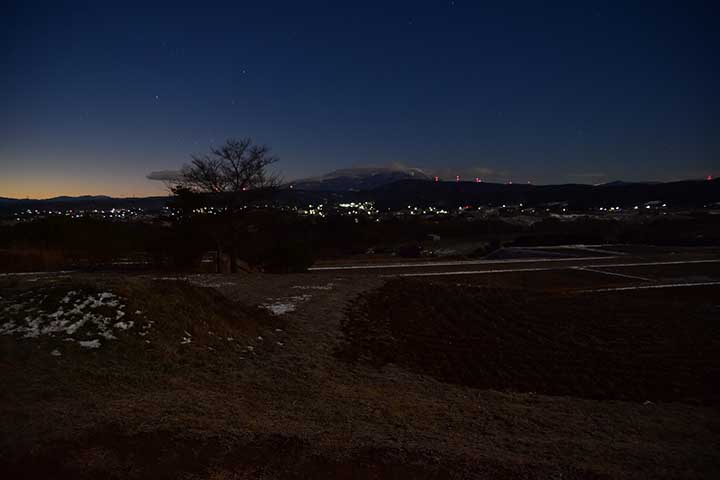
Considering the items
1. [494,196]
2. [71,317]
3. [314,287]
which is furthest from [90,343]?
[494,196]

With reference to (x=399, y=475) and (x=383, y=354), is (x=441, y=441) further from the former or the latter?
(x=383, y=354)

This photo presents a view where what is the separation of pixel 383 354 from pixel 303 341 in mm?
1715

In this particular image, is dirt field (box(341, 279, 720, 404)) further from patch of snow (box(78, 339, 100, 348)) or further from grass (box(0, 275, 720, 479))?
patch of snow (box(78, 339, 100, 348))

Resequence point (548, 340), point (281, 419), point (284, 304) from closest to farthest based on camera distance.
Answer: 1. point (281, 419)
2. point (548, 340)
3. point (284, 304)

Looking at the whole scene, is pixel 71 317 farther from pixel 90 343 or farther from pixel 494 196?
pixel 494 196

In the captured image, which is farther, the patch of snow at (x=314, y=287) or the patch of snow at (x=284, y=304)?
the patch of snow at (x=314, y=287)

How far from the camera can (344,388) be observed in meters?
6.68

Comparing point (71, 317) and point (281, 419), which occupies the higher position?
point (71, 317)

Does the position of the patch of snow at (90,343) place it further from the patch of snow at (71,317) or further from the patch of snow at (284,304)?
the patch of snow at (284,304)

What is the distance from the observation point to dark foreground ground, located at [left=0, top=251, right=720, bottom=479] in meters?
4.23

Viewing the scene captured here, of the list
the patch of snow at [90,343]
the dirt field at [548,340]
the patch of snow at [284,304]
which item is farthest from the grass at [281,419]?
the patch of snow at [284,304]

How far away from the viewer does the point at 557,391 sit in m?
7.36

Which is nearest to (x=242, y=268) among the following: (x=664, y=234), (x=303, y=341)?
(x=303, y=341)

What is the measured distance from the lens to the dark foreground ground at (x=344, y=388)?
4230mm
